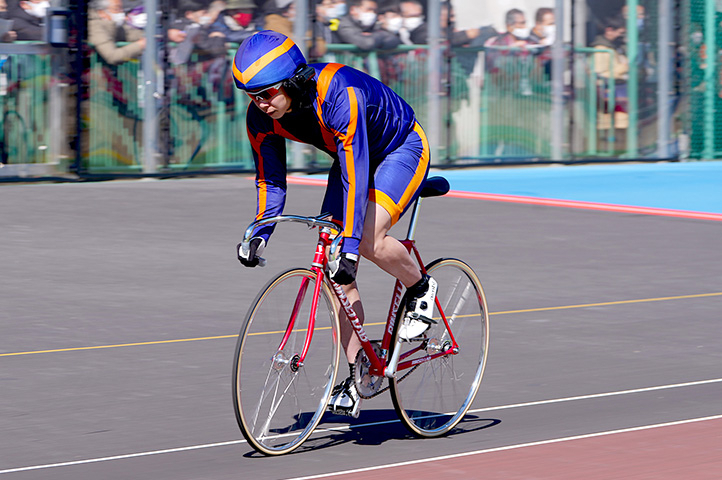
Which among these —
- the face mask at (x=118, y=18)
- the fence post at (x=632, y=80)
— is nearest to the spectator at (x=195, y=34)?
the face mask at (x=118, y=18)

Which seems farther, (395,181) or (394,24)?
(394,24)

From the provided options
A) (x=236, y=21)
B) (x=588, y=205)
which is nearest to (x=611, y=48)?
(x=236, y=21)

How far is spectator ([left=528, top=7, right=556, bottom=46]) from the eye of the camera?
23.1 metres

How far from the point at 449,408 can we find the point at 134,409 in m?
1.48

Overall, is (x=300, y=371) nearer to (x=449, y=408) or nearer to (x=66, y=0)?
(x=449, y=408)

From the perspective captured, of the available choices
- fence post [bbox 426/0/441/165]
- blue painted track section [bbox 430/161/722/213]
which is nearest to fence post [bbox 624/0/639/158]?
blue painted track section [bbox 430/161/722/213]

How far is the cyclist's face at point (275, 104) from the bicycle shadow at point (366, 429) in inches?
55.0

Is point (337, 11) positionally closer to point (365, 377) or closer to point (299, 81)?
point (365, 377)

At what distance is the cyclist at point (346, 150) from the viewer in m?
5.61

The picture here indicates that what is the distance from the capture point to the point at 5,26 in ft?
60.2

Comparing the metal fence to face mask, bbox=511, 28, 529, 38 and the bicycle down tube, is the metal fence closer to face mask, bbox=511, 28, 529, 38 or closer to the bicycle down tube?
face mask, bbox=511, 28, 529, 38

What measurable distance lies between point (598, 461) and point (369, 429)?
44.0 inches

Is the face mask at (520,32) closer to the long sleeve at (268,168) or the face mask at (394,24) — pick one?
the face mask at (394,24)

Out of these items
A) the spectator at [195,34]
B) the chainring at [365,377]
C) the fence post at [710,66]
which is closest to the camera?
the chainring at [365,377]
